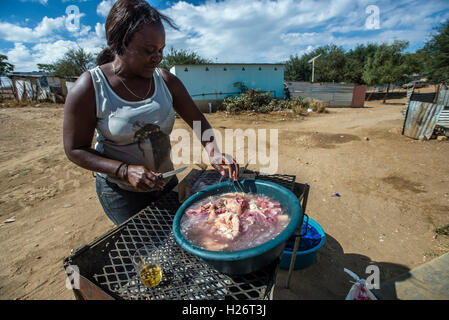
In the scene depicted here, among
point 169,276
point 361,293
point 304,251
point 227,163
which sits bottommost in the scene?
point 304,251

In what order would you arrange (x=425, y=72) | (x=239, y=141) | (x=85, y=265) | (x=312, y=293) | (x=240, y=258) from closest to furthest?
(x=240, y=258) < (x=85, y=265) < (x=312, y=293) < (x=239, y=141) < (x=425, y=72)

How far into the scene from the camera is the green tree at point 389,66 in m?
20.6

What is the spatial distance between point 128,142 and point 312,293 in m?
2.43

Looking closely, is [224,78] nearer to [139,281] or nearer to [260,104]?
[260,104]

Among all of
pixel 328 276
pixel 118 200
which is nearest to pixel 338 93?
pixel 328 276

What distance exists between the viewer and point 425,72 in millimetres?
17062

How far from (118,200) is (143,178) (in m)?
0.48

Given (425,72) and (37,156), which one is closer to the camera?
(37,156)

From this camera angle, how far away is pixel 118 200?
5.30 ft

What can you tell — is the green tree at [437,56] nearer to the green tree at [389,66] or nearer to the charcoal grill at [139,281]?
the green tree at [389,66]

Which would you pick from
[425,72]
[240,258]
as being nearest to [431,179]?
[240,258]

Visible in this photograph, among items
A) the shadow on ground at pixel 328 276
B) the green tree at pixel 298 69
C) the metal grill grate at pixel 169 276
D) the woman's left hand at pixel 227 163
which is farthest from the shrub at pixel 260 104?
the green tree at pixel 298 69

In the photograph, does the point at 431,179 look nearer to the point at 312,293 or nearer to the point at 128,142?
the point at 312,293

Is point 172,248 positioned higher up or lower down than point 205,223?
lower down
